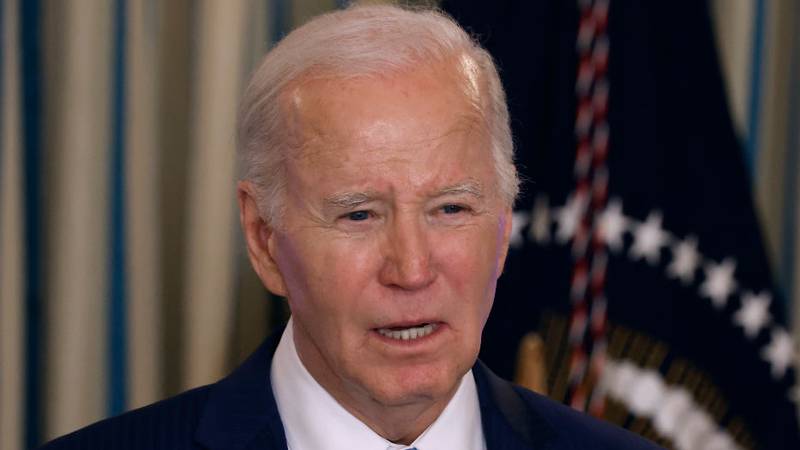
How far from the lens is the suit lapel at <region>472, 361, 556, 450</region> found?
1846 millimetres

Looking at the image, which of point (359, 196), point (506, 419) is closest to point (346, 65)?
point (359, 196)

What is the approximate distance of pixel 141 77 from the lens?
8.73 ft

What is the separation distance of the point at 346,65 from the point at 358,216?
7.8 inches

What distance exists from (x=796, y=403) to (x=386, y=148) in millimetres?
1334

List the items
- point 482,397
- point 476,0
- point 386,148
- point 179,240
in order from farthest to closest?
point 179,240
point 476,0
point 482,397
point 386,148

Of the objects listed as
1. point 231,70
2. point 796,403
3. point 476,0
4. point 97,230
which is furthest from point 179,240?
point 796,403

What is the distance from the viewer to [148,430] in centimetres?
180

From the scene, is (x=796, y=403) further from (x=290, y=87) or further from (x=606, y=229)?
(x=290, y=87)

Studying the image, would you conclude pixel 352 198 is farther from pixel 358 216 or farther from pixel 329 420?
pixel 329 420

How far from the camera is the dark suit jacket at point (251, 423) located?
1.76 m

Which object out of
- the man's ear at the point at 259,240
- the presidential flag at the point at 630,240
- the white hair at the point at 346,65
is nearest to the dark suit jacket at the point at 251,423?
the man's ear at the point at 259,240

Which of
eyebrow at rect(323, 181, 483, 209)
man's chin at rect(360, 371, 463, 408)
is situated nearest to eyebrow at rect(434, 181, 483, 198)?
eyebrow at rect(323, 181, 483, 209)

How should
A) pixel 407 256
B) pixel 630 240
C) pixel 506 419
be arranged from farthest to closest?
pixel 630 240 < pixel 506 419 < pixel 407 256

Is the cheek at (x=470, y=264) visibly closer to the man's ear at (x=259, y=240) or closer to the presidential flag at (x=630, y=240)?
the man's ear at (x=259, y=240)
